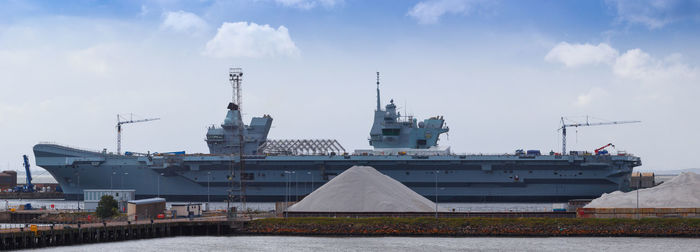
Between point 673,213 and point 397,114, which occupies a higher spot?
point 397,114

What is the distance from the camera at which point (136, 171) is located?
76.0m

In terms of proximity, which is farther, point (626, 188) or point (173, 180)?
point (173, 180)

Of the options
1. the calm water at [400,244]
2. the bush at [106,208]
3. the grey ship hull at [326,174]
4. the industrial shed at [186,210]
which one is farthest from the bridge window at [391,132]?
the calm water at [400,244]

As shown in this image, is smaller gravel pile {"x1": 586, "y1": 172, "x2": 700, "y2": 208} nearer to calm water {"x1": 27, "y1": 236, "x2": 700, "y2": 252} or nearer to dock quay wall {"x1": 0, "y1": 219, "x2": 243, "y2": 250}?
calm water {"x1": 27, "y1": 236, "x2": 700, "y2": 252}

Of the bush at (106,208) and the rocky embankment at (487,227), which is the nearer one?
the rocky embankment at (487,227)

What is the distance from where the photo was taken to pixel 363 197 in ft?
163

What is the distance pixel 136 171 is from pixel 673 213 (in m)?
42.5

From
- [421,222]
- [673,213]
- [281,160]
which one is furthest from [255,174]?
[673,213]

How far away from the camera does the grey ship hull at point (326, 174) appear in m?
70.7

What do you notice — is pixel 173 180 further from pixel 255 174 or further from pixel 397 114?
pixel 397 114

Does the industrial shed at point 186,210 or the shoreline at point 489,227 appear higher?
the industrial shed at point 186,210

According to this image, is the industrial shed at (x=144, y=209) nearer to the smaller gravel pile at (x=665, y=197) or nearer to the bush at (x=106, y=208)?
the bush at (x=106, y=208)

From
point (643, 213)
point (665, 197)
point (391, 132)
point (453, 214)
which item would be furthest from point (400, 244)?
point (391, 132)

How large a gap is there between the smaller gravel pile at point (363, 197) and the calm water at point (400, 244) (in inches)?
207
